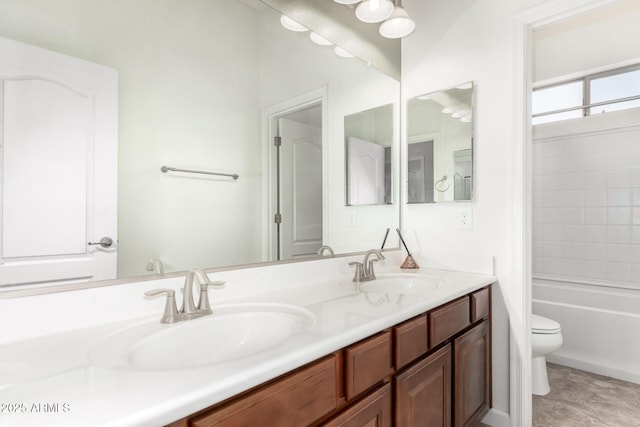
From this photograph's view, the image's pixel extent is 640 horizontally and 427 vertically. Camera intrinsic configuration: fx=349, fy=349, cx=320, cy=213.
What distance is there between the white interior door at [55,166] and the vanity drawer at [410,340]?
900mm

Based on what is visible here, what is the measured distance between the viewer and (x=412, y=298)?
1.29m

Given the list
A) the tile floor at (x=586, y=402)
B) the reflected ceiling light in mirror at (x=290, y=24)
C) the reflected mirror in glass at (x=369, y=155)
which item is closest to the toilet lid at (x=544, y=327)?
the tile floor at (x=586, y=402)

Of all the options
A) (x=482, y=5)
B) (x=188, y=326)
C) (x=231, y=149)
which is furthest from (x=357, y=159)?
(x=188, y=326)

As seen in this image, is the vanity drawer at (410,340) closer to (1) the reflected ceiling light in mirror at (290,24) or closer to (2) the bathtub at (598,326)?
(1) the reflected ceiling light in mirror at (290,24)

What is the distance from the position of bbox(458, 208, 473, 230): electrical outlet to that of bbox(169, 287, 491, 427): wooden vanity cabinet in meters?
0.36

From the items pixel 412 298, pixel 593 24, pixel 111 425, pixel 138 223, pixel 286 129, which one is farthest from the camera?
pixel 593 24

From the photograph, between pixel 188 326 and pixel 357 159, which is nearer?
pixel 188 326

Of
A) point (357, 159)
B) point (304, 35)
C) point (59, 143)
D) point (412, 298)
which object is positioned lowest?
point (412, 298)

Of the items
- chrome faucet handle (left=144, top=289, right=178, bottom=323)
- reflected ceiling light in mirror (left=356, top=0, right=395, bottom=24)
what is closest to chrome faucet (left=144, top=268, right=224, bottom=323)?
chrome faucet handle (left=144, top=289, right=178, bottom=323)

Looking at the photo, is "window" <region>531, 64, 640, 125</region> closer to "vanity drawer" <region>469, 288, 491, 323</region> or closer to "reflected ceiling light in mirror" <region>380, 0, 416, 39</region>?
"reflected ceiling light in mirror" <region>380, 0, 416, 39</region>

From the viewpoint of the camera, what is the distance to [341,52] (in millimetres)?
1882

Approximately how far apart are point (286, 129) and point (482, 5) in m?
1.26

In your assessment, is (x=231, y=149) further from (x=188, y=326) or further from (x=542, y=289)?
(x=542, y=289)

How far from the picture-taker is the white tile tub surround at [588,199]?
2.70 metres
